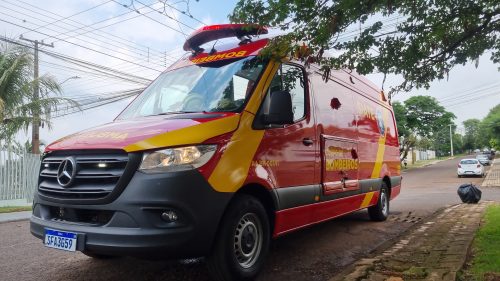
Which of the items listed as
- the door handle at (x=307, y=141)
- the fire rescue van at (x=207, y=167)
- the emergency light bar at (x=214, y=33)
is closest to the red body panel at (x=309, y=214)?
the fire rescue van at (x=207, y=167)

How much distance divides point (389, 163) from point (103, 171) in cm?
661

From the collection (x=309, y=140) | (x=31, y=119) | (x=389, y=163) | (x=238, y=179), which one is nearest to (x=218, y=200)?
(x=238, y=179)

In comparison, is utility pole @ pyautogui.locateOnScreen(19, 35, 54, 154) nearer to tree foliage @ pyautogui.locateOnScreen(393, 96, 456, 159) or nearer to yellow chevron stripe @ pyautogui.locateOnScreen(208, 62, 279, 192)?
yellow chevron stripe @ pyautogui.locateOnScreen(208, 62, 279, 192)

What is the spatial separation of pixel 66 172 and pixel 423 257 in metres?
3.93

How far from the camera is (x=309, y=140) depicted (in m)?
5.05

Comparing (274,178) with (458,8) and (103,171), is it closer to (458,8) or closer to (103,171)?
(103,171)

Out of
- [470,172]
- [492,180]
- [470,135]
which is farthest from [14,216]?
[470,135]

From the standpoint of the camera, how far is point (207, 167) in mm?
3572

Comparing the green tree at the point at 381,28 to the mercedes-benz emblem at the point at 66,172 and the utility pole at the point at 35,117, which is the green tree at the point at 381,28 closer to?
the mercedes-benz emblem at the point at 66,172

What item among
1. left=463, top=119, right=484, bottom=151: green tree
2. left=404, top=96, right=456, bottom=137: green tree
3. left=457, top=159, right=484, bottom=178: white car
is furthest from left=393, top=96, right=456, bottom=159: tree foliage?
left=463, top=119, right=484, bottom=151: green tree

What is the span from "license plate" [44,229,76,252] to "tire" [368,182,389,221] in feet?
19.6

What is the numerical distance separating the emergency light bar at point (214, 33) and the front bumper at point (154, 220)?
2.08 metres

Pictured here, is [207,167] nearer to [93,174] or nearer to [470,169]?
[93,174]

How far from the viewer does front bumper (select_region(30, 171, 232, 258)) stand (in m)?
3.34
